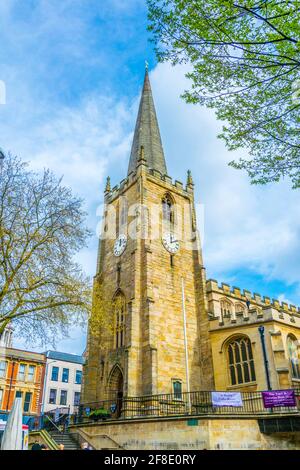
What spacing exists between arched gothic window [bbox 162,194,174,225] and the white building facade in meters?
24.1

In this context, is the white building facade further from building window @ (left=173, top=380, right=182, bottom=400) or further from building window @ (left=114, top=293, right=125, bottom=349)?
building window @ (left=173, top=380, right=182, bottom=400)

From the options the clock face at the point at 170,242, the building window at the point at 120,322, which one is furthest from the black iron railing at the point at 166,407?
the clock face at the point at 170,242

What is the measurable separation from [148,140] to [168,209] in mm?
9339

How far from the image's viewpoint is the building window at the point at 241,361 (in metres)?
23.0

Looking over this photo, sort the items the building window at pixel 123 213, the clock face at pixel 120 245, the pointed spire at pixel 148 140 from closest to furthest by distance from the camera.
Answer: the clock face at pixel 120 245
the building window at pixel 123 213
the pointed spire at pixel 148 140

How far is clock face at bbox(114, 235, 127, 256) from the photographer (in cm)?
2925

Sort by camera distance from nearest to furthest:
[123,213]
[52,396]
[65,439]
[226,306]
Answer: [65,439]
[226,306]
[123,213]
[52,396]

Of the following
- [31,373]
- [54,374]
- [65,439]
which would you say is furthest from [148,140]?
[54,374]

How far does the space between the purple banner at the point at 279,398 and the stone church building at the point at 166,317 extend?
364cm

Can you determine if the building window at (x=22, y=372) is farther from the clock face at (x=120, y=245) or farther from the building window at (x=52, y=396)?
the clock face at (x=120, y=245)

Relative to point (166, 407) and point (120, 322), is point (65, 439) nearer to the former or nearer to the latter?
point (166, 407)

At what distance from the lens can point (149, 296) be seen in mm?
24703
